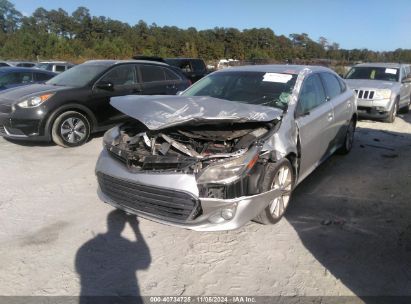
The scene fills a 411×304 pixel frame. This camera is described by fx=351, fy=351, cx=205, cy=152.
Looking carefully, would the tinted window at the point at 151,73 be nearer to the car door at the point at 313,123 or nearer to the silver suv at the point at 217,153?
the silver suv at the point at 217,153

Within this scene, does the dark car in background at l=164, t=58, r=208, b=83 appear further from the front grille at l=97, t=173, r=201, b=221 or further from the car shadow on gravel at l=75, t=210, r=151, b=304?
the car shadow on gravel at l=75, t=210, r=151, b=304

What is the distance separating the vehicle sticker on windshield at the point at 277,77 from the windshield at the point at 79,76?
384cm

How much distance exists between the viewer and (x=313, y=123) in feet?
14.5

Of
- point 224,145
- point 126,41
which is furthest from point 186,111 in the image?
point 126,41

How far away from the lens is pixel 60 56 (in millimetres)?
46812

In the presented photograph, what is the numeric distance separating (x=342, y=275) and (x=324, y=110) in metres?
2.54

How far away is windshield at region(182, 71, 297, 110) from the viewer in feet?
13.9

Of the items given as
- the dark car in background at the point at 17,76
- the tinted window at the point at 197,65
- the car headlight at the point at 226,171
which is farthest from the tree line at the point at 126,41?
the car headlight at the point at 226,171

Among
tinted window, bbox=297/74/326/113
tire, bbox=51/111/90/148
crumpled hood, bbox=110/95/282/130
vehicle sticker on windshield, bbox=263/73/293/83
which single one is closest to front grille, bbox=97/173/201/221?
crumpled hood, bbox=110/95/282/130

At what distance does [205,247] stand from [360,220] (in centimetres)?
180

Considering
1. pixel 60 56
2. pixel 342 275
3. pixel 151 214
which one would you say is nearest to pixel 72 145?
pixel 151 214

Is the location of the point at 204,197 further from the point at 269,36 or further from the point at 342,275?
the point at 269,36

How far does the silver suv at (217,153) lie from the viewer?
306 centimetres

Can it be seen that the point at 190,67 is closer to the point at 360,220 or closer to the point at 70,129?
the point at 70,129
